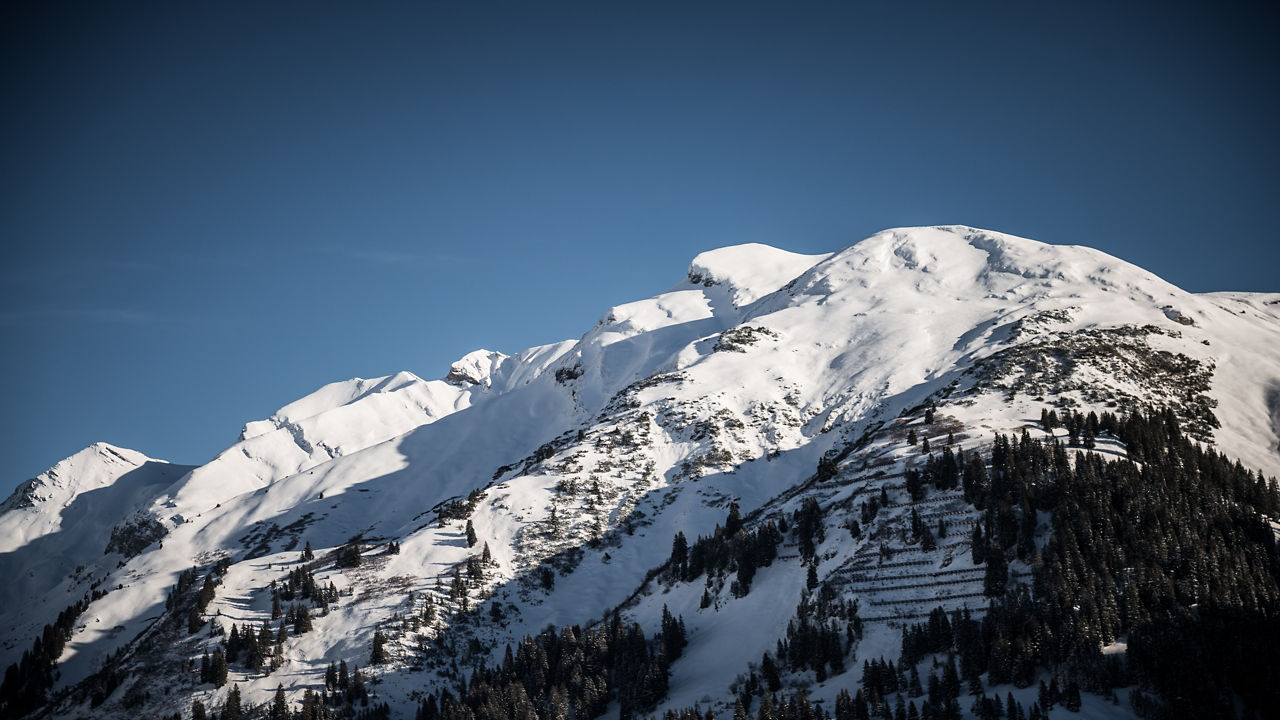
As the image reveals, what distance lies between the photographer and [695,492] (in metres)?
133

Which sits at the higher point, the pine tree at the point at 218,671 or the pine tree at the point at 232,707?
the pine tree at the point at 218,671

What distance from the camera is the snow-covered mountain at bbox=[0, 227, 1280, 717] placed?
98.7 meters

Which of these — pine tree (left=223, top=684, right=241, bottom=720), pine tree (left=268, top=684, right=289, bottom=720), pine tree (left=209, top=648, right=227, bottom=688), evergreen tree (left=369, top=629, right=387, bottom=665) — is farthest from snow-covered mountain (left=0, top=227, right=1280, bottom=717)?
pine tree (left=268, top=684, right=289, bottom=720)

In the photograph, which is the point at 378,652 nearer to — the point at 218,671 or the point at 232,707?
the point at 232,707

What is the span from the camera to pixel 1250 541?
8269 cm

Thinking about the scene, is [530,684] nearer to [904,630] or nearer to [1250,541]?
[904,630]

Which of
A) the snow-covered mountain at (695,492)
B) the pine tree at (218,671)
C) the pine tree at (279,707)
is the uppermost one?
the snow-covered mountain at (695,492)

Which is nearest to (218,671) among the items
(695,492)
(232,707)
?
(232,707)

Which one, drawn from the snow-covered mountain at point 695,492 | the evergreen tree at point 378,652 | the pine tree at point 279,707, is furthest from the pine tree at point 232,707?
the evergreen tree at point 378,652

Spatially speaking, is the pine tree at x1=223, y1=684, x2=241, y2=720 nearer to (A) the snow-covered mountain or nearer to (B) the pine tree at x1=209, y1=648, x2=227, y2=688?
(A) the snow-covered mountain

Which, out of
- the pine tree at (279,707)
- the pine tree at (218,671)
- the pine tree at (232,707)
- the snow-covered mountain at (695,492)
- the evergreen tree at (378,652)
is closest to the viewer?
the pine tree at (279,707)

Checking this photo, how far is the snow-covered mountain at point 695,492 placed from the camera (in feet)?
324

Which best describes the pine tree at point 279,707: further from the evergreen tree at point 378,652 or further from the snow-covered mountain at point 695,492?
the evergreen tree at point 378,652

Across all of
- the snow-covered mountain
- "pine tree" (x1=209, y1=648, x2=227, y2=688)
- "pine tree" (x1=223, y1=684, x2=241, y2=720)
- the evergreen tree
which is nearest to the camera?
"pine tree" (x1=223, y1=684, x2=241, y2=720)
